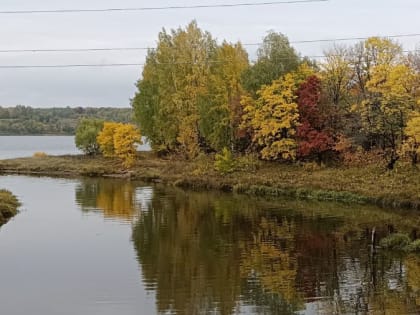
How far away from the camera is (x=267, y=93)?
1913 inches

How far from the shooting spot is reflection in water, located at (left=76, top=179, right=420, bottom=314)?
18172 mm

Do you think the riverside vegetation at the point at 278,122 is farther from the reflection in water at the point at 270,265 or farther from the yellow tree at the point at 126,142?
the reflection in water at the point at 270,265

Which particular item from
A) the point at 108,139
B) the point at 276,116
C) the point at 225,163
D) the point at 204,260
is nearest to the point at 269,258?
the point at 204,260

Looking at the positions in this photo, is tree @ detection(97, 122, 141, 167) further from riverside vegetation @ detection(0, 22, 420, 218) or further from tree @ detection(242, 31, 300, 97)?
tree @ detection(242, 31, 300, 97)

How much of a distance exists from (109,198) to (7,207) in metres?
9.53

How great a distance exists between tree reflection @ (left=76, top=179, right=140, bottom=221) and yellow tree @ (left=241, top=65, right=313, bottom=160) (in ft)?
36.0

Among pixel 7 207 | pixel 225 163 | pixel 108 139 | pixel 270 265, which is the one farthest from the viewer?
pixel 108 139

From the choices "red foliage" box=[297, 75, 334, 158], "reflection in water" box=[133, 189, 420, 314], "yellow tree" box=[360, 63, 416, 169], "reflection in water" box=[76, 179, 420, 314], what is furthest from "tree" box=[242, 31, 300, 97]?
"reflection in water" box=[133, 189, 420, 314]

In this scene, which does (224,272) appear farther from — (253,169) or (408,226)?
(253,169)

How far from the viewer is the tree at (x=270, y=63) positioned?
51375 millimetres

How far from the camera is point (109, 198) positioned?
1730 inches

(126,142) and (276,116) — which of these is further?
(126,142)

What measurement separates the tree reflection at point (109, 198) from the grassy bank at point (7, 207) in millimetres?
4134

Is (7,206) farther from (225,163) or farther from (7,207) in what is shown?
(225,163)
